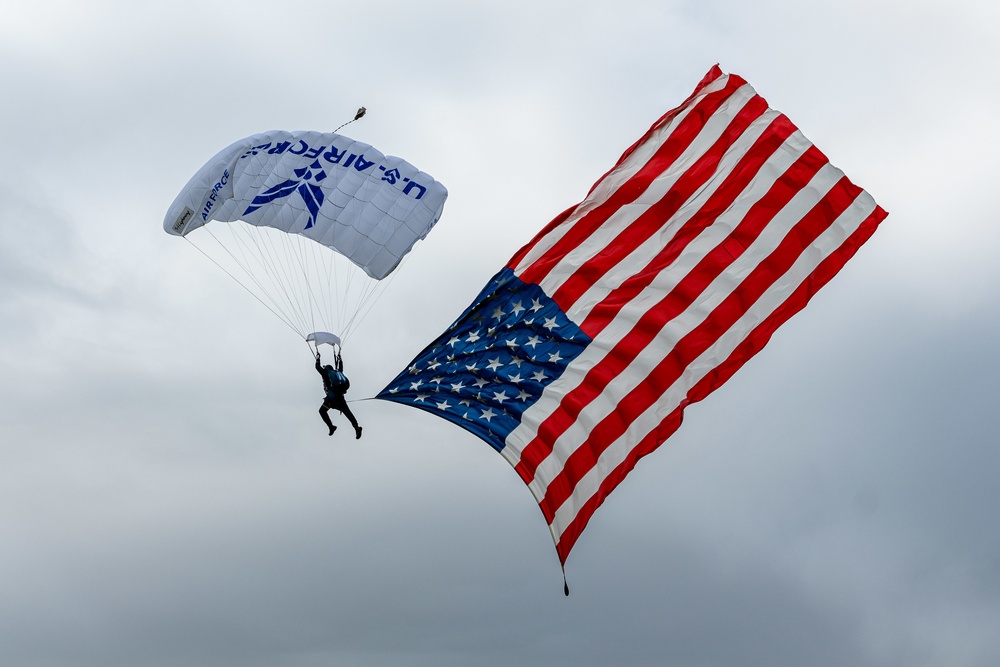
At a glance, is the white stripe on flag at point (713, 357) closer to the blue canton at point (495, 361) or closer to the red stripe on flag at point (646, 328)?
the red stripe on flag at point (646, 328)

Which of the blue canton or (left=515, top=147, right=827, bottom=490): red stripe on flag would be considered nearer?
(left=515, top=147, right=827, bottom=490): red stripe on flag

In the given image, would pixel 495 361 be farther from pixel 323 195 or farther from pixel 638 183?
pixel 323 195

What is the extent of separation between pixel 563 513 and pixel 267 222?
629 centimetres

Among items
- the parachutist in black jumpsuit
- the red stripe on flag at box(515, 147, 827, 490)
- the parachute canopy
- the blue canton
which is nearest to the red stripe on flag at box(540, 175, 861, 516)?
the red stripe on flag at box(515, 147, 827, 490)

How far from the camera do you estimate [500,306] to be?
23125 millimetres

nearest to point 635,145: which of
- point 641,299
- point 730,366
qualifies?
point 641,299

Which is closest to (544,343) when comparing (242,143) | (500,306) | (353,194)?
(500,306)

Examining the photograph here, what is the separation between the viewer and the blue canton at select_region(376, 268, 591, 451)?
2252 centimetres

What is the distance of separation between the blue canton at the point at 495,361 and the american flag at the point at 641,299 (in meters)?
0.02

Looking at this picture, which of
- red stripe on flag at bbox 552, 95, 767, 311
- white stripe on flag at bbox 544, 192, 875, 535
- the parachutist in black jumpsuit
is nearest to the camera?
white stripe on flag at bbox 544, 192, 875, 535

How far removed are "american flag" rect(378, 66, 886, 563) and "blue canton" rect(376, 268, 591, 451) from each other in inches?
0.7

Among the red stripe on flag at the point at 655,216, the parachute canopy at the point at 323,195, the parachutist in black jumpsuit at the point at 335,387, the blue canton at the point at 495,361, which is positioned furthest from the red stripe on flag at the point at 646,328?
the parachute canopy at the point at 323,195

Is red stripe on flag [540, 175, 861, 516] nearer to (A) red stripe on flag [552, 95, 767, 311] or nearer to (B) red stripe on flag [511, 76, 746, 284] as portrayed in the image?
(A) red stripe on flag [552, 95, 767, 311]

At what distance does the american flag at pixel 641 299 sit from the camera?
22.1 metres
